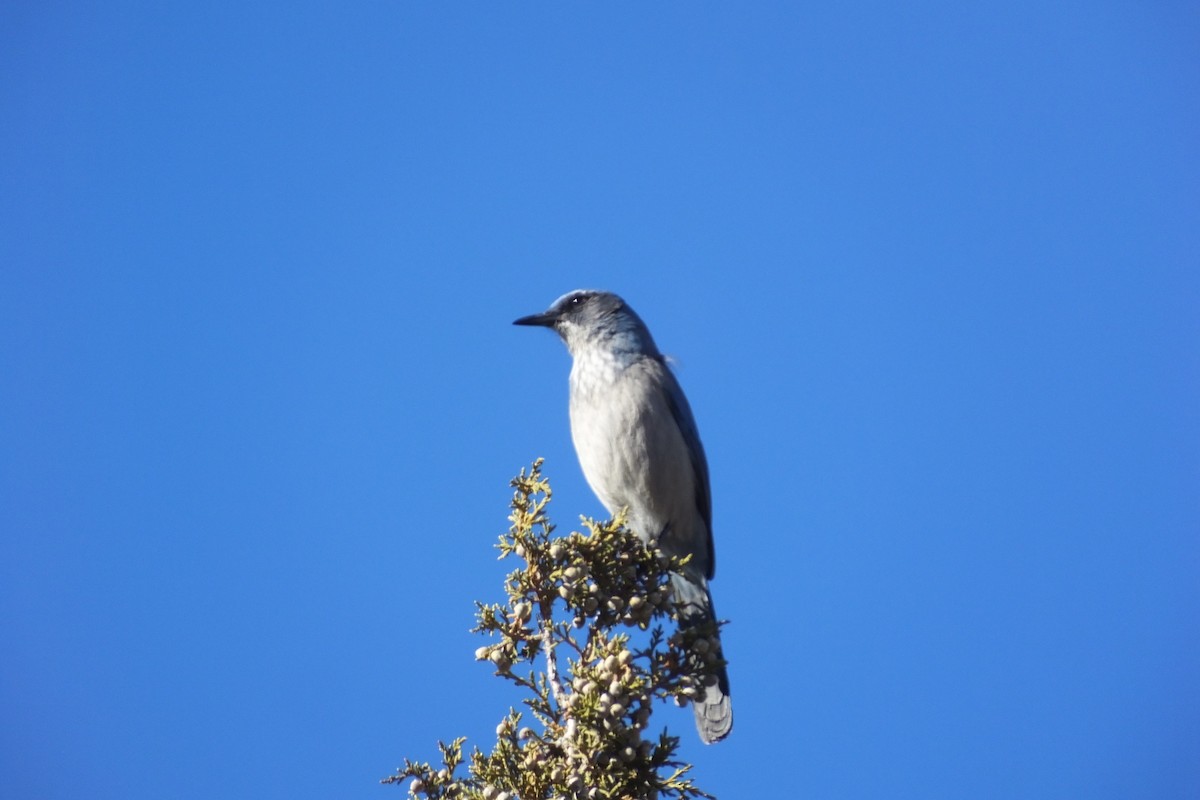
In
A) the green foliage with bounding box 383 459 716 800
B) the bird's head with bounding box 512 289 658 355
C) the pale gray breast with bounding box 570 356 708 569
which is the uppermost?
the bird's head with bounding box 512 289 658 355

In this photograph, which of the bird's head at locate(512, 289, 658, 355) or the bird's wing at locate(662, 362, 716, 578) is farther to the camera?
the bird's head at locate(512, 289, 658, 355)

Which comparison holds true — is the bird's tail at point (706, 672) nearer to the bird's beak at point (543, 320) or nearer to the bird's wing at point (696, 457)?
the bird's wing at point (696, 457)

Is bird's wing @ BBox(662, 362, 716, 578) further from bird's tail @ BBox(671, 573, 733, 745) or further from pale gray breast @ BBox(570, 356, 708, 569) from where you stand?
bird's tail @ BBox(671, 573, 733, 745)

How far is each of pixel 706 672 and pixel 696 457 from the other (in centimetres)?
218

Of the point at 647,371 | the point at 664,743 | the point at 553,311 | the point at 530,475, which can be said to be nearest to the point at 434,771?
the point at 664,743

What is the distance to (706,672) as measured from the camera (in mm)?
4652

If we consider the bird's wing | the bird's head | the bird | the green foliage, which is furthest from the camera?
the bird's head

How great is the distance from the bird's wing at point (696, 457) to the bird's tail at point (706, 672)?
0.17 meters

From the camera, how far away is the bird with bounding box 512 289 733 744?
6.21 m

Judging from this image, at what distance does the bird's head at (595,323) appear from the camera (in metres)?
6.90

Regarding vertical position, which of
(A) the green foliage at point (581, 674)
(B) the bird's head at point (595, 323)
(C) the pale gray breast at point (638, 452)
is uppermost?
(B) the bird's head at point (595, 323)

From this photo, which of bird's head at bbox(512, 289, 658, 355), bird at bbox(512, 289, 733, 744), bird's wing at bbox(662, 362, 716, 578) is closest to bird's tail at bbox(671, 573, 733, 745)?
bird at bbox(512, 289, 733, 744)


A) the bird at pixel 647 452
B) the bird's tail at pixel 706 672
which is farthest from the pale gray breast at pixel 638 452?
the bird's tail at pixel 706 672

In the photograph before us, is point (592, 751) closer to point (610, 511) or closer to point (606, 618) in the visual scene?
point (606, 618)
